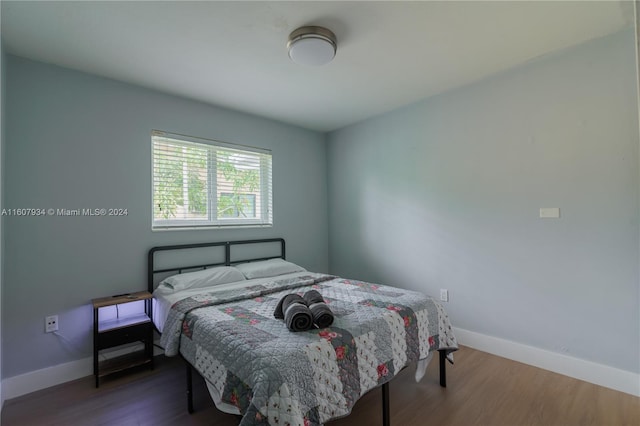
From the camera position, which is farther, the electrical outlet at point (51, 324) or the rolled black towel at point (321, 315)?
the electrical outlet at point (51, 324)

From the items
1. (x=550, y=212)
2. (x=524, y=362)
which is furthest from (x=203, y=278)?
(x=550, y=212)

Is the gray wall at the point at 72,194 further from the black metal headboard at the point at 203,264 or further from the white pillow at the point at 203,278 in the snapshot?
the white pillow at the point at 203,278

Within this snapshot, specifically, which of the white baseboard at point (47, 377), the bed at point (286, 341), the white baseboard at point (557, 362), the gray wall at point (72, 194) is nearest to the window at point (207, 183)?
the gray wall at point (72, 194)

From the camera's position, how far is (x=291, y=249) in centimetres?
396

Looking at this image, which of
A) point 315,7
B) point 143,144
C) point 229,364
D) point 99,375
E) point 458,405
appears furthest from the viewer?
point 143,144

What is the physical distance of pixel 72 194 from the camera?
2.45 metres

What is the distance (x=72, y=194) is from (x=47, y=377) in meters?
1.47

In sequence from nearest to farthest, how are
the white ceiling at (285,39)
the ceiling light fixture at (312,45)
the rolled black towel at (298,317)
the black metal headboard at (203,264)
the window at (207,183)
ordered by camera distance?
the rolled black towel at (298,317)
the white ceiling at (285,39)
the ceiling light fixture at (312,45)
the black metal headboard at (203,264)
the window at (207,183)

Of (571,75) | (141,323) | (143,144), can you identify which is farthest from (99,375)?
(571,75)

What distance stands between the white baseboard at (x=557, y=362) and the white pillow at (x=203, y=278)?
2.41 meters

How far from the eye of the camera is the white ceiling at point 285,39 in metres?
1.81

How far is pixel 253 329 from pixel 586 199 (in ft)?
8.72

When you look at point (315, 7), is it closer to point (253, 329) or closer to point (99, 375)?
point (253, 329)

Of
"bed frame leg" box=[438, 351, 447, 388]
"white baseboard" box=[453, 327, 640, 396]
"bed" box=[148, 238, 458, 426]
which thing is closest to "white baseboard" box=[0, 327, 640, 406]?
"white baseboard" box=[453, 327, 640, 396]
